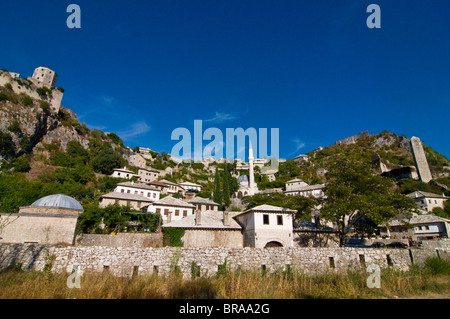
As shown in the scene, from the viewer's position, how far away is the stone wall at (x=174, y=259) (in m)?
12.7

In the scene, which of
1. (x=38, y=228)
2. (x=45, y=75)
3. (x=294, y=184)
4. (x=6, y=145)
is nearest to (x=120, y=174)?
(x=6, y=145)

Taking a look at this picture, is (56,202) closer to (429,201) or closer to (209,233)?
(209,233)

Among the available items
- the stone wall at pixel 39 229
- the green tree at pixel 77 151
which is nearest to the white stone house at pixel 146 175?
the green tree at pixel 77 151

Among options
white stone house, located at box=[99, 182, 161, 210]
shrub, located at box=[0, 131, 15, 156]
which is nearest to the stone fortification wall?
shrub, located at box=[0, 131, 15, 156]

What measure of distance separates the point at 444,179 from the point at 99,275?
84.0 metres

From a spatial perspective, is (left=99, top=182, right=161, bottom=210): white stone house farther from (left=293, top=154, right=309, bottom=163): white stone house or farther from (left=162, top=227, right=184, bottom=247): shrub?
(left=293, top=154, right=309, bottom=163): white stone house

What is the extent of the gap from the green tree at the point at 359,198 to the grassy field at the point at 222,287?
7.47 metres

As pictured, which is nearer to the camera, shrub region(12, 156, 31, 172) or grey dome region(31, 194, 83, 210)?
grey dome region(31, 194, 83, 210)

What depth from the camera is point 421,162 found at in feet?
224

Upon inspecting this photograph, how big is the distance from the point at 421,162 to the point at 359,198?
6831cm

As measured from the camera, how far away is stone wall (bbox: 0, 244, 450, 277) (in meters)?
12.7

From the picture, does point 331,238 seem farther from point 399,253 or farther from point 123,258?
point 123,258

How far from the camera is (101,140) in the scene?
79625 millimetres

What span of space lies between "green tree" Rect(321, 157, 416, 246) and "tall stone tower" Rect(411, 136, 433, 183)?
2342 inches
